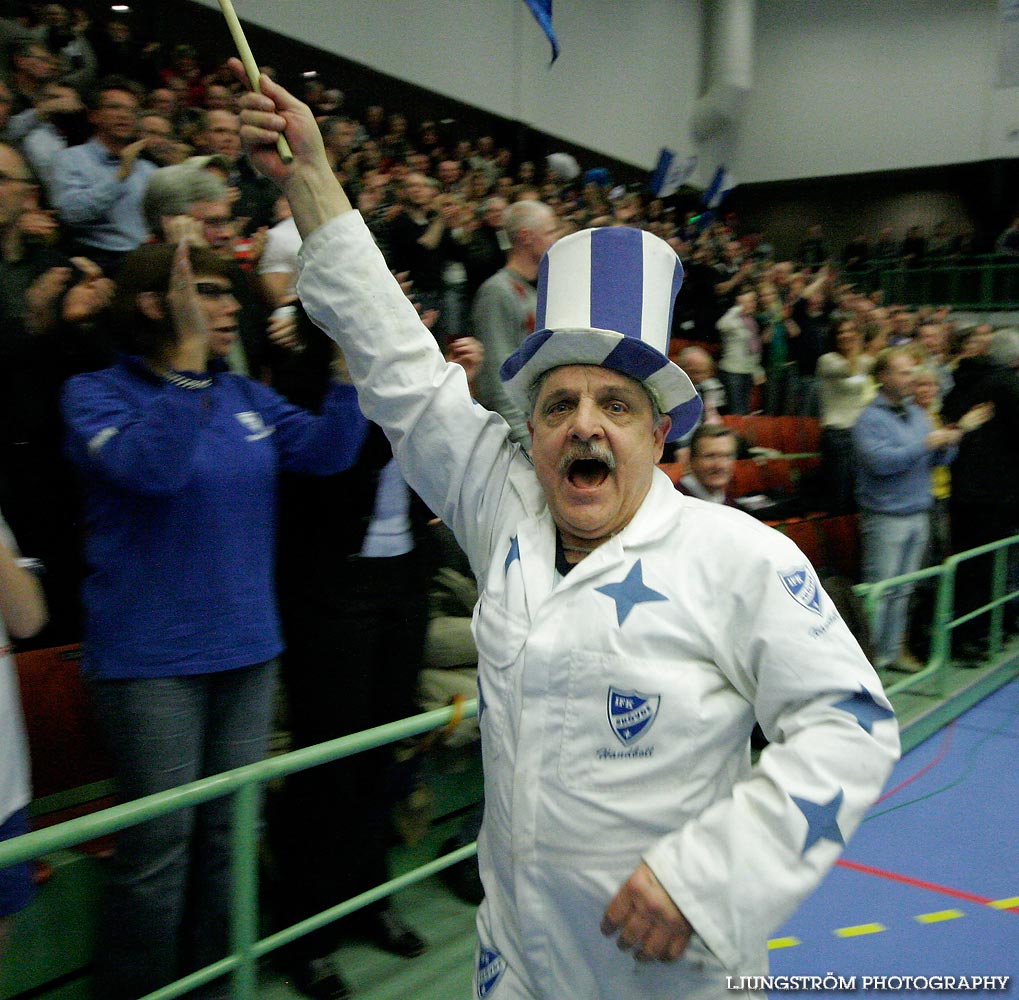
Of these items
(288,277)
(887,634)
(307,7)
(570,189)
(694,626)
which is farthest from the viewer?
(570,189)

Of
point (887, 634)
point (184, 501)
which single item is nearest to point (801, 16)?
point (887, 634)

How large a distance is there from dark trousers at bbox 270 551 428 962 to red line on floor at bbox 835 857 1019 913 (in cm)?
214

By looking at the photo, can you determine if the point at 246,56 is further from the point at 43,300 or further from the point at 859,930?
the point at 859,930

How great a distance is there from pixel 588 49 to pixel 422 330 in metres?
15.3

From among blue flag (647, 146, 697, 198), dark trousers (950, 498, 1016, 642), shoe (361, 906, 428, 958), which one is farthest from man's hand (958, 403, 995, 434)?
blue flag (647, 146, 697, 198)

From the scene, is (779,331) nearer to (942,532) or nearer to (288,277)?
(942,532)

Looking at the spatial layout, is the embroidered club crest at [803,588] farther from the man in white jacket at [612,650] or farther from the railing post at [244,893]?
the railing post at [244,893]

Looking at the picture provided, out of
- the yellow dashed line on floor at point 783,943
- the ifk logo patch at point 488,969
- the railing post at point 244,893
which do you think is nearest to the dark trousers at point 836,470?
the yellow dashed line on floor at point 783,943

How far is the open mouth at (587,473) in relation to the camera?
5.15 ft

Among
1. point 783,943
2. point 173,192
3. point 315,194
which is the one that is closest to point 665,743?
point 315,194

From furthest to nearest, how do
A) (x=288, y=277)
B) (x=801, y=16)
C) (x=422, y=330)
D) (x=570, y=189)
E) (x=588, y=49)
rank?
(x=801, y=16), (x=588, y=49), (x=570, y=189), (x=288, y=277), (x=422, y=330)

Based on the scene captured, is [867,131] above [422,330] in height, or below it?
above

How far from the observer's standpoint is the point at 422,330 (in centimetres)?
172

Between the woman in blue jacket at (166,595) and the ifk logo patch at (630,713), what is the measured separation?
46.6 inches
